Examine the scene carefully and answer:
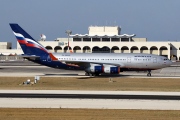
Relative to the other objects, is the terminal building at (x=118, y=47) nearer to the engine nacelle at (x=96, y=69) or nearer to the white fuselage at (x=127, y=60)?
the white fuselage at (x=127, y=60)

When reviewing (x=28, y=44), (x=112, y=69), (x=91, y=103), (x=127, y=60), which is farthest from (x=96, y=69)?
(x=91, y=103)

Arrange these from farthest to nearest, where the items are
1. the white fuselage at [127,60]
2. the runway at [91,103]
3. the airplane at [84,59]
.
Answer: the white fuselage at [127,60] → the airplane at [84,59] → the runway at [91,103]

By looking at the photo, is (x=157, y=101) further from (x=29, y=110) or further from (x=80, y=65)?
(x=80, y=65)

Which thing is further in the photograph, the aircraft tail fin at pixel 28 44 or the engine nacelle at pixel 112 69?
the aircraft tail fin at pixel 28 44

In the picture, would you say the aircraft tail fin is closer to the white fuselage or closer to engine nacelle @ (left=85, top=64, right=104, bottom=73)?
the white fuselage

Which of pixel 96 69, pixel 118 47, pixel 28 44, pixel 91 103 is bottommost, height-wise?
pixel 91 103

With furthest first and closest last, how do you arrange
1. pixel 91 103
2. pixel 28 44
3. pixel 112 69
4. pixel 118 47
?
1. pixel 118 47
2. pixel 28 44
3. pixel 112 69
4. pixel 91 103

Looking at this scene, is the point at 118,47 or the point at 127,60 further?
the point at 118,47

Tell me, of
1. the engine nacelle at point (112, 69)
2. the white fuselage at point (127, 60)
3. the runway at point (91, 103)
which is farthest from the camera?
the white fuselage at point (127, 60)

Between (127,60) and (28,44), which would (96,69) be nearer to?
(127,60)

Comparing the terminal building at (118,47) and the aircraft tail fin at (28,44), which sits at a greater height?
the terminal building at (118,47)

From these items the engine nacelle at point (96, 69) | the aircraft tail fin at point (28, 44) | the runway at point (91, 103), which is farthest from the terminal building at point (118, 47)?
the runway at point (91, 103)

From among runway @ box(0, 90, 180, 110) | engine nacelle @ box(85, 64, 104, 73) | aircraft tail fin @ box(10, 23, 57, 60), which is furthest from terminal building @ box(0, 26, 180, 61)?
runway @ box(0, 90, 180, 110)

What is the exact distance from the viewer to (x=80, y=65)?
205ft
